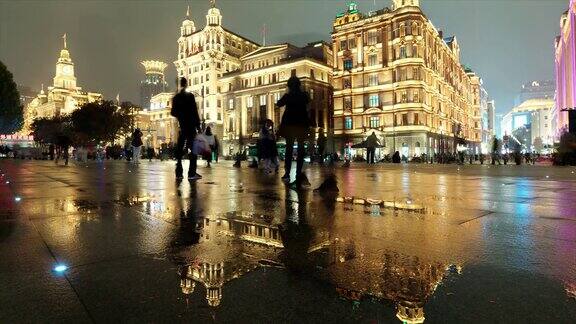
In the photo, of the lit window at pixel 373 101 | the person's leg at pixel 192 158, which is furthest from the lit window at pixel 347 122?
the person's leg at pixel 192 158

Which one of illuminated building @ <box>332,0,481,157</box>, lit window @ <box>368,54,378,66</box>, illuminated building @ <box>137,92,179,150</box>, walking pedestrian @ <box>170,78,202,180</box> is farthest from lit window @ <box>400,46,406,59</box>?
illuminated building @ <box>137,92,179,150</box>

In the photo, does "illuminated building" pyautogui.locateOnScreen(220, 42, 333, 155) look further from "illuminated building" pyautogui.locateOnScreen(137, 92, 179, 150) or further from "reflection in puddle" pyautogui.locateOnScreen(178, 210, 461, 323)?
"reflection in puddle" pyautogui.locateOnScreen(178, 210, 461, 323)

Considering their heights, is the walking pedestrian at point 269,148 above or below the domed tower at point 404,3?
below

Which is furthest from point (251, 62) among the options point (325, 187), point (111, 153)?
point (325, 187)

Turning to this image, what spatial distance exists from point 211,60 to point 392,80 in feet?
160

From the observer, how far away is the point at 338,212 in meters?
4.22

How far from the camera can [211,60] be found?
93.3 metres

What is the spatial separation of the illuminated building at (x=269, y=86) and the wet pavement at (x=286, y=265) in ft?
209

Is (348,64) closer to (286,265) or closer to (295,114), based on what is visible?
(295,114)

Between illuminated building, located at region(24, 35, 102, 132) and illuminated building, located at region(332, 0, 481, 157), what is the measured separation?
365 feet

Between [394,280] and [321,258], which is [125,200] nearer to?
Result: [321,258]

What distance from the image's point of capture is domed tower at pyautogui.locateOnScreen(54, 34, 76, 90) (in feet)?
497

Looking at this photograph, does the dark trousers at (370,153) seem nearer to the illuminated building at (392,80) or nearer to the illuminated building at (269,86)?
the illuminated building at (392,80)

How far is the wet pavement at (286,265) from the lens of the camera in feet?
5.31
